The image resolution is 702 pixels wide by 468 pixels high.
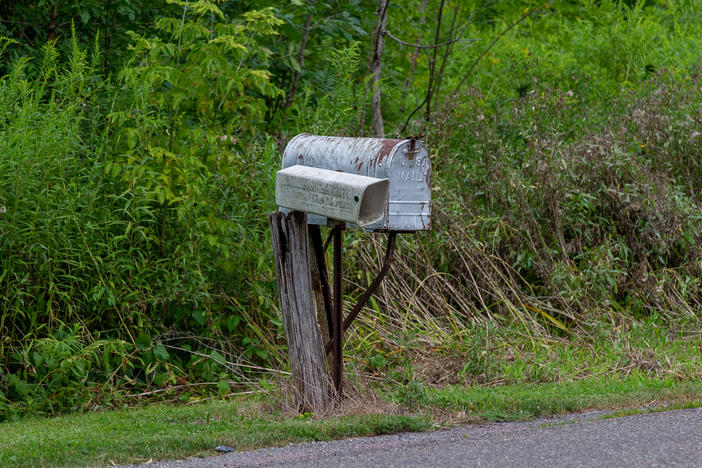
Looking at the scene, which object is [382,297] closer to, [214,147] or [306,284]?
[214,147]

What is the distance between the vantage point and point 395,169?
16.1ft

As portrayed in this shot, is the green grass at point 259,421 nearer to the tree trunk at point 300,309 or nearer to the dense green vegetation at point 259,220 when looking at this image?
the tree trunk at point 300,309

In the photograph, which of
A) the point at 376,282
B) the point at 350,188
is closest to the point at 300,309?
the point at 376,282

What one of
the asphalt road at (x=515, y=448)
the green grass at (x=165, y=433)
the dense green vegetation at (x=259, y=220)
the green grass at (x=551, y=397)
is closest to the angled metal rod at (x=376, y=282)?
the green grass at (x=165, y=433)

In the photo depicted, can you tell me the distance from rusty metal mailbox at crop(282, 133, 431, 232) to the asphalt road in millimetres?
1224

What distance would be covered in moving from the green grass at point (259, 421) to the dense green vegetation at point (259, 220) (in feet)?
1.84

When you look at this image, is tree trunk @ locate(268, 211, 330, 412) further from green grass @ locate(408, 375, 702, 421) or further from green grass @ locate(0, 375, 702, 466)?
green grass @ locate(408, 375, 702, 421)

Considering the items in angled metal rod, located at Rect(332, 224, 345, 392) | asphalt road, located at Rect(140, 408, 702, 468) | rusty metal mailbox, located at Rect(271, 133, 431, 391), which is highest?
rusty metal mailbox, located at Rect(271, 133, 431, 391)

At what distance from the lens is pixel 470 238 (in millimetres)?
8344

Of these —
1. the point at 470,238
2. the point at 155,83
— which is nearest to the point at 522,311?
the point at 470,238

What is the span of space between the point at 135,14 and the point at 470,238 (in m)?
4.31

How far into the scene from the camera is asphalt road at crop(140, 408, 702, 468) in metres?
4.21

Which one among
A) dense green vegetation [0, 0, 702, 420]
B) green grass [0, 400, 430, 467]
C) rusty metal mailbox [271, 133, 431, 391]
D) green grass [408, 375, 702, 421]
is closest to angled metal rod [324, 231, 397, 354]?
rusty metal mailbox [271, 133, 431, 391]

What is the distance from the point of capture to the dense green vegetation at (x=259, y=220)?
6.64 metres
